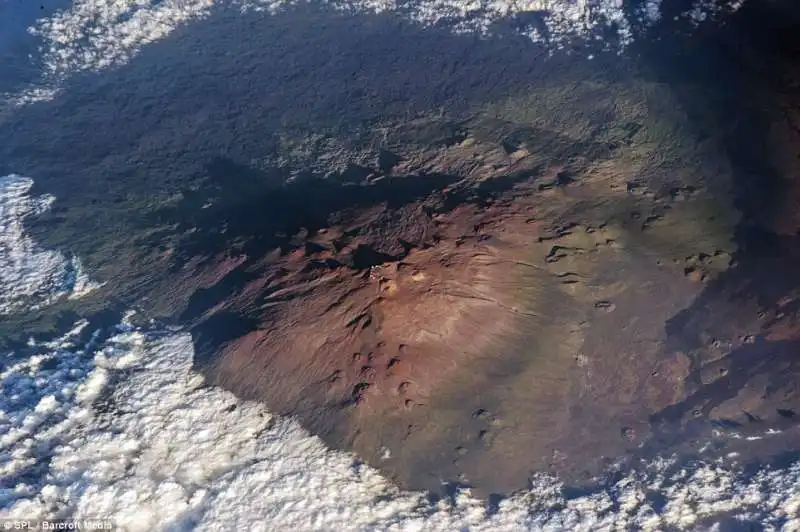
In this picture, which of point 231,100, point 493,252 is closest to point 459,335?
point 493,252

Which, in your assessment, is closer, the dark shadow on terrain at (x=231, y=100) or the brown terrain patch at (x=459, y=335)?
the brown terrain patch at (x=459, y=335)

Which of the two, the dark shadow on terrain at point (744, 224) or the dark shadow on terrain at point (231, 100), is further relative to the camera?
the dark shadow on terrain at point (231, 100)

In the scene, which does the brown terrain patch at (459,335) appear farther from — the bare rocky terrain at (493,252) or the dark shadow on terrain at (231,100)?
the dark shadow on terrain at (231,100)

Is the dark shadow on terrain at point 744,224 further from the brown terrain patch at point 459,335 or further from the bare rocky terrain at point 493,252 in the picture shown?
the brown terrain patch at point 459,335

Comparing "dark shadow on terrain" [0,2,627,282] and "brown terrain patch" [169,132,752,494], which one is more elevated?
"dark shadow on terrain" [0,2,627,282]

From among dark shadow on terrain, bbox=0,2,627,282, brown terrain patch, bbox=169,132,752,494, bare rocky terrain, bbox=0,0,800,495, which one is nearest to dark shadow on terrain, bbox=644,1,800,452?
bare rocky terrain, bbox=0,0,800,495

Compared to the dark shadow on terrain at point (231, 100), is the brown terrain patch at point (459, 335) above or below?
below

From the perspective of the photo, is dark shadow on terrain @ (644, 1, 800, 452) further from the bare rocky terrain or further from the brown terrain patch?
the brown terrain patch

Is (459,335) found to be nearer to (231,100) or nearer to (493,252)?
(493,252)

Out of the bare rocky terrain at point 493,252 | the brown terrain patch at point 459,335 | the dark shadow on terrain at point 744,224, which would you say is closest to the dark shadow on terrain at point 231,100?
the bare rocky terrain at point 493,252
